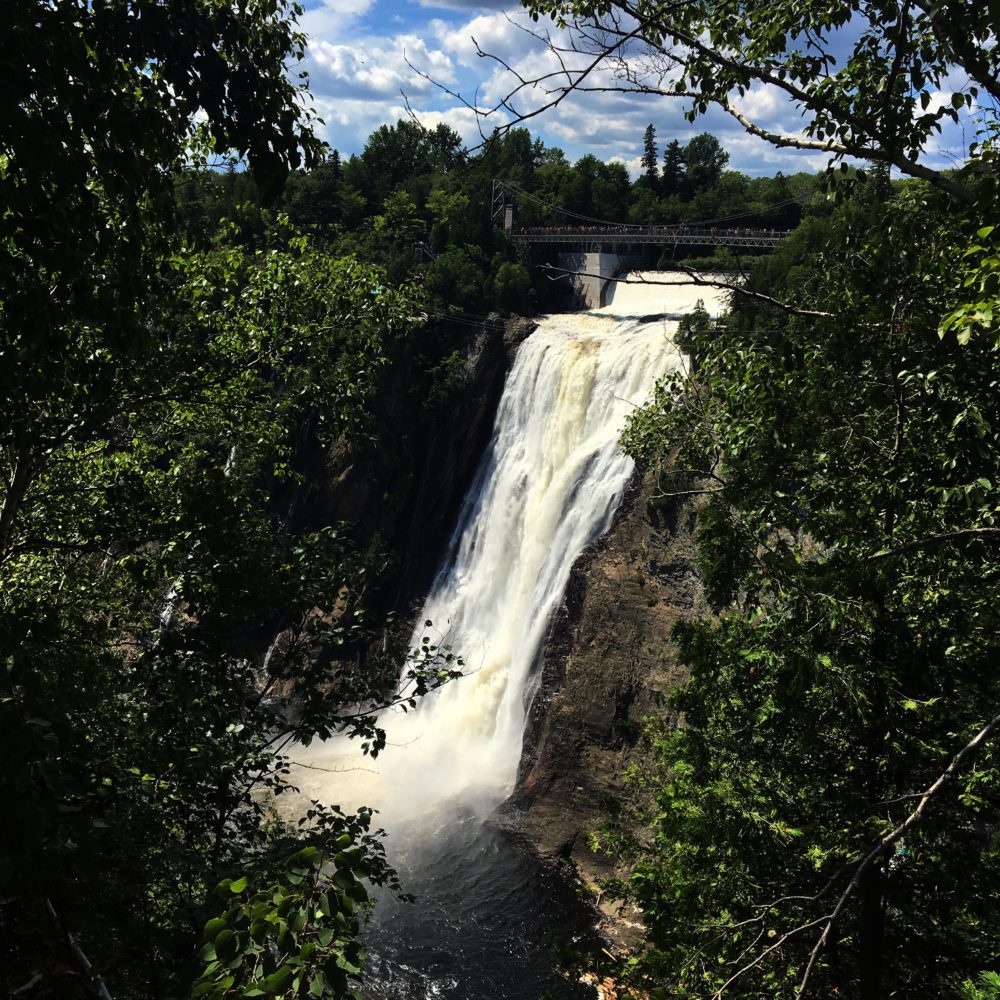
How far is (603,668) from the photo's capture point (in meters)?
22.9

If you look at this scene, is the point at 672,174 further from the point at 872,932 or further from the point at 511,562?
the point at 872,932

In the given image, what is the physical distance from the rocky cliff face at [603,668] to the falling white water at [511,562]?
720 millimetres

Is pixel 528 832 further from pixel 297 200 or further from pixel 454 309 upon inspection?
pixel 297 200

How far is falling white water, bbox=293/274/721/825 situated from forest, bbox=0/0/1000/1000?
13998 mm

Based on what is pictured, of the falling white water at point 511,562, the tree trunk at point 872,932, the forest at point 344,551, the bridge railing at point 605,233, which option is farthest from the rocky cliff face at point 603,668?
the bridge railing at point 605,233

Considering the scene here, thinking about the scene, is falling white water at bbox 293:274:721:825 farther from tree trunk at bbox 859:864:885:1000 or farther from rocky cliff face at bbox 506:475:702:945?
tree trunk at bbox 859:864:885:1000

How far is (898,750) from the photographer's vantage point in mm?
6734

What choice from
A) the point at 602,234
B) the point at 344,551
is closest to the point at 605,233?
the point at 602,234

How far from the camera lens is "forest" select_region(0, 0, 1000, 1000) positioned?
3912 millimetres

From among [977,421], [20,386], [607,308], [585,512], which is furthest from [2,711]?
[607,308]

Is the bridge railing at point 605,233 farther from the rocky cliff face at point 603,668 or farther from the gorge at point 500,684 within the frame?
the rocky cliff face at point 603,668

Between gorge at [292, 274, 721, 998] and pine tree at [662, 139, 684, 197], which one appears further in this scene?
pine tree at [662, 139, 684, 197]

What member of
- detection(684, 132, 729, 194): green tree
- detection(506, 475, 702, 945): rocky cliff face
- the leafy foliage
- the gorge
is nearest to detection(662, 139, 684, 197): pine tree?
detection(684, 132, 729, 194): green tree

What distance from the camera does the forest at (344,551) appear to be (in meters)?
3.91
